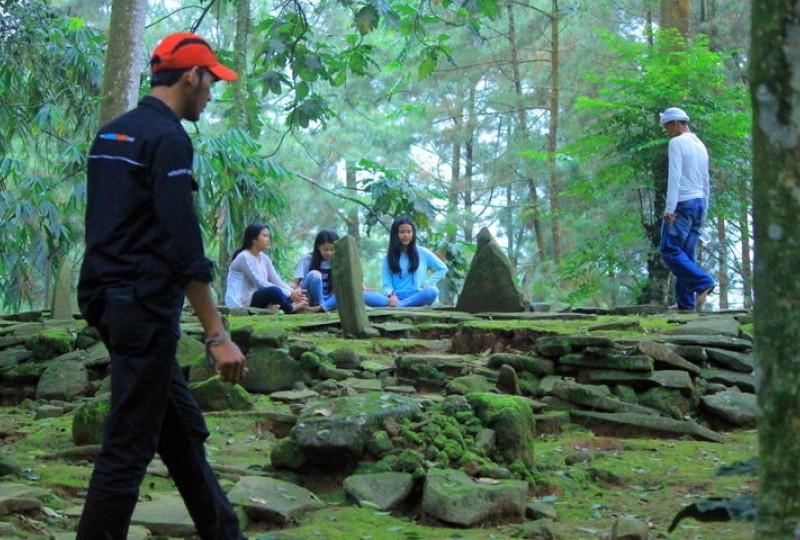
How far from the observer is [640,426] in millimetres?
7074

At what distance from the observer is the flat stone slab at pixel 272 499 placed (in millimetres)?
4730

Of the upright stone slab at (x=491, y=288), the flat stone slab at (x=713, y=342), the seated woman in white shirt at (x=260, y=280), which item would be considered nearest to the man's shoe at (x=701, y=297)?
the upright stone slab at (x=491, y=288)

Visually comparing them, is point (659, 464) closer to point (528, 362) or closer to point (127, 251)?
point (528, 362)

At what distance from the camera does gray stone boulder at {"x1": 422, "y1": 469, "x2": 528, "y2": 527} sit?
15.9 ft

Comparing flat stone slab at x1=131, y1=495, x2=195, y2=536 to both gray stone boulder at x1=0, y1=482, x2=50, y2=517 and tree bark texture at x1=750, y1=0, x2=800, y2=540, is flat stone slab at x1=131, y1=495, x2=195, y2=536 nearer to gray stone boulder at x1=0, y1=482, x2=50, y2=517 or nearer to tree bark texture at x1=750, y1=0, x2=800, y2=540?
gray stone boulder at x1=0, y1=482, x2=50, y2=517

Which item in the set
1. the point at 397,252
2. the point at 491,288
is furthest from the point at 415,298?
the point at 491,288

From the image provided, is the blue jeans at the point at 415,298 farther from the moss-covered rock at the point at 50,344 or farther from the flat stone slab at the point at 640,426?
the flat stone slab at the point at 640,426

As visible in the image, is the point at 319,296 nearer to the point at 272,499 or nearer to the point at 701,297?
the point at 701,297

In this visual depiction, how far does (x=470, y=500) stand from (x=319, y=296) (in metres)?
7.34

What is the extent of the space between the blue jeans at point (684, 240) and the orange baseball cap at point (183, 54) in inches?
315

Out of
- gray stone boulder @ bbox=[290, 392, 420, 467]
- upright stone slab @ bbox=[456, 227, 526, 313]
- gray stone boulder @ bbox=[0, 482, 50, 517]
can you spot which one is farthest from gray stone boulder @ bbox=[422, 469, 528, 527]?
upright stone slab @ bbox=[456, 227, 526, 313]

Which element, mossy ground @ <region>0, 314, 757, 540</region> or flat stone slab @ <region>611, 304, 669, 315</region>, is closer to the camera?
mossy ground @ <region>0, 314, 757, 540</region>

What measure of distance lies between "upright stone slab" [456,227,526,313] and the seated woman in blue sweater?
132cm

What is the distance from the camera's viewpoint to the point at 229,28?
25234 mm
